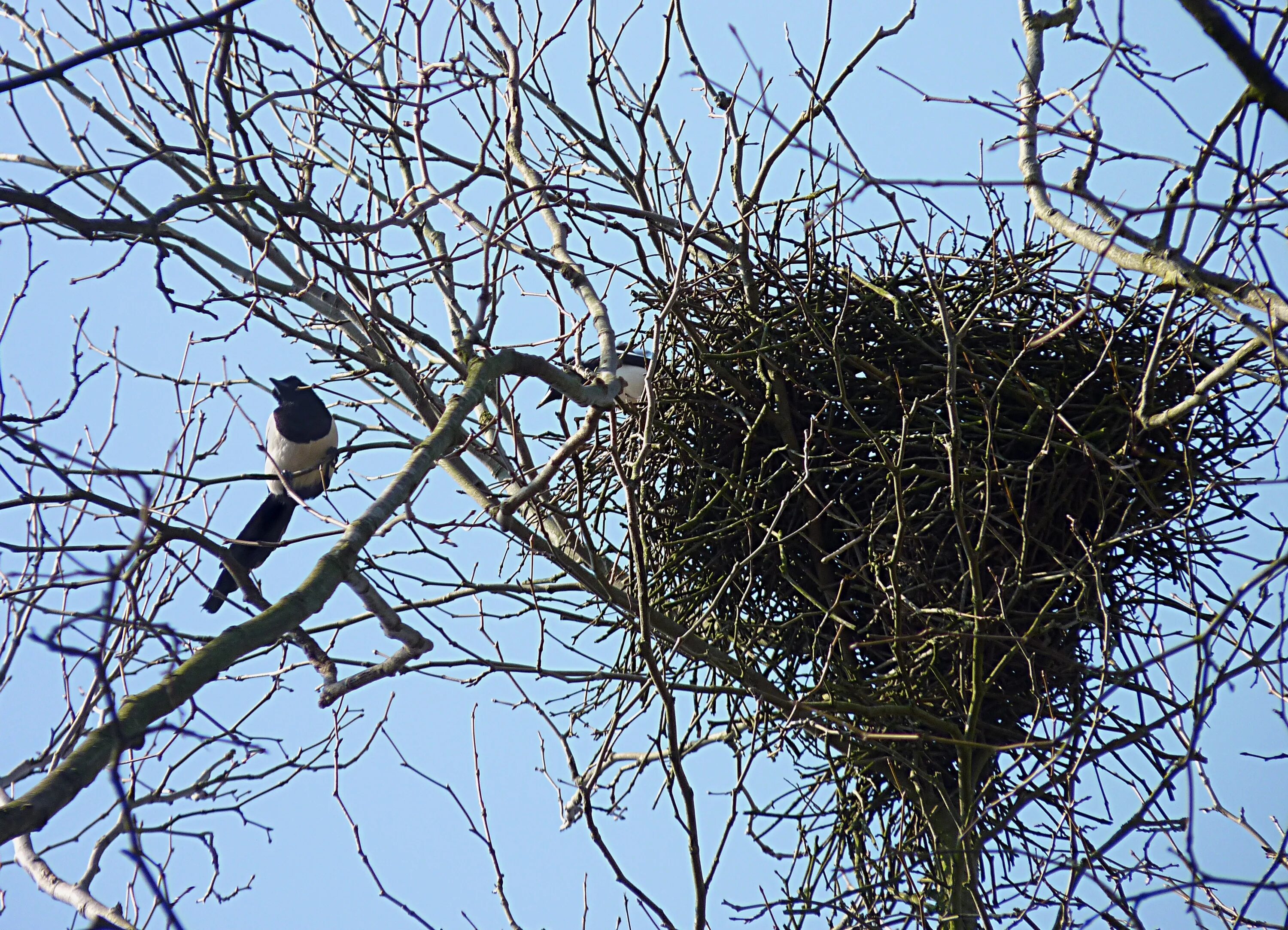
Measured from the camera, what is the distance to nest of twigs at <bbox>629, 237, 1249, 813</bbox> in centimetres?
228

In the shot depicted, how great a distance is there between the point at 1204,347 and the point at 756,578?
3.69ft

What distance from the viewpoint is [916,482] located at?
2469mm

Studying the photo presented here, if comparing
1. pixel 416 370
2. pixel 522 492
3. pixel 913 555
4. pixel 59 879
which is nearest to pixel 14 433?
pixel 522 492

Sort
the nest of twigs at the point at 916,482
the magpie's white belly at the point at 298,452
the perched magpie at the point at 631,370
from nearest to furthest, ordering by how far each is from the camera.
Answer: the nest of twigs at the point at 916,482 < the perched magpie at the point at 631,370 < the magpie's white belly at the point at 298,452

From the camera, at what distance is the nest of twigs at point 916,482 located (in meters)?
2.28

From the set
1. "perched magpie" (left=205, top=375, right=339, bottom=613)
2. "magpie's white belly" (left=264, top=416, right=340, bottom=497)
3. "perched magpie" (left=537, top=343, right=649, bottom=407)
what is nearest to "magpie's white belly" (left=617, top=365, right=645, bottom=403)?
"perched magpie" (left=537, top=343, right=649, bottom=407)

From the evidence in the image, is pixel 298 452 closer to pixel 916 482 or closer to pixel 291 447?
pixel 291 447

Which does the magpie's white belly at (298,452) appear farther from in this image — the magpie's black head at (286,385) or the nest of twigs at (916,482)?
the nest of twigs at (916,482)

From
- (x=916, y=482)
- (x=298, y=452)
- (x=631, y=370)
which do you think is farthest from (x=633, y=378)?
(x=298, y=452)

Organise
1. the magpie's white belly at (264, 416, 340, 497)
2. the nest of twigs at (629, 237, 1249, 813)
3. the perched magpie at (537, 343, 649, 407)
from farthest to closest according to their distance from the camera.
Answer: the magpie's white belly at (264, 416, 340, 497) → the perched magpie at (537, 343, 649, 407) → the nest of twigs at (629, 237, 1249, 813)

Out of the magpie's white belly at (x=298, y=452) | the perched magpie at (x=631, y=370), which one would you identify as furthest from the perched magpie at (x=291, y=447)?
the perched magpie at (x=631, y=370)

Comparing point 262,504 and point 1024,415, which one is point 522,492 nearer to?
point 1024,415

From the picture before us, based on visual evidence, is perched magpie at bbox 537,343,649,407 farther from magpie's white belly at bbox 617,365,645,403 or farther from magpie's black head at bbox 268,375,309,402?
magpie's black head at bbox 268,375,309,402

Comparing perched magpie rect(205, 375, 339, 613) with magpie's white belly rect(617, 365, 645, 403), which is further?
perched magpie rect(205, 375, 339, 613)
